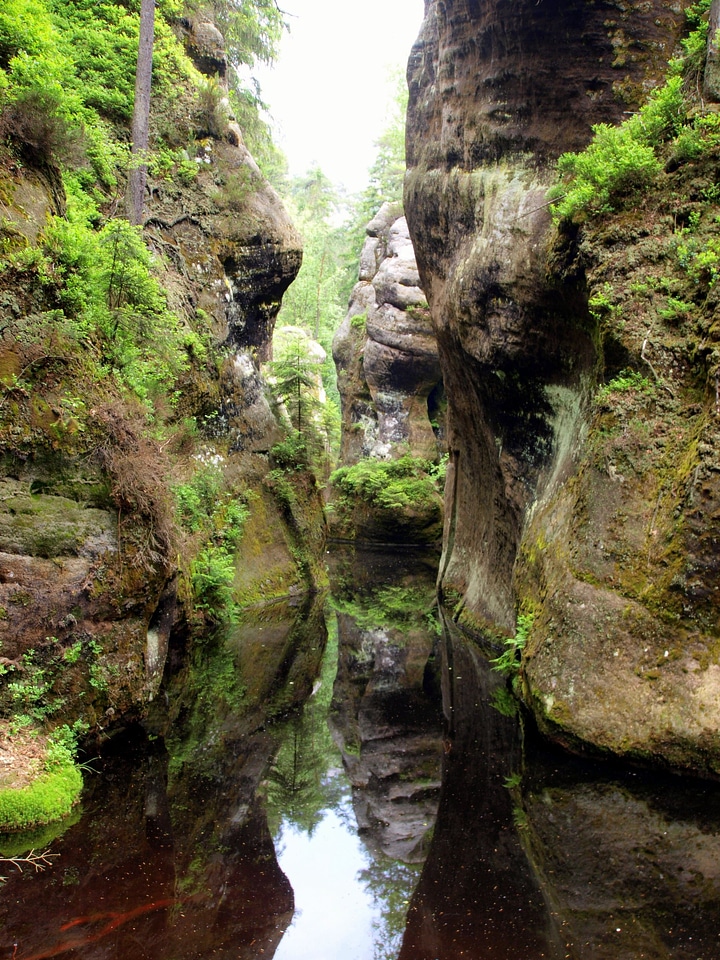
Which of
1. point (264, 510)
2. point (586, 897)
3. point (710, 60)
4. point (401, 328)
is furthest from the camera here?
point (401, 328)

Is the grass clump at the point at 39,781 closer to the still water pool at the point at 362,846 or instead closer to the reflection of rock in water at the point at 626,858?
the still water pool at the point at 362,846

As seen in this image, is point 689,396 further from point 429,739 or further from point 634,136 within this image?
point 429,739

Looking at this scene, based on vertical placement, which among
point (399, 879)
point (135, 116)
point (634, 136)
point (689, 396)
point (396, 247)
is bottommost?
point (399, 879)

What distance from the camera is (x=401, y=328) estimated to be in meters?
29.5

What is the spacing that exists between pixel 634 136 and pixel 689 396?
343 cm

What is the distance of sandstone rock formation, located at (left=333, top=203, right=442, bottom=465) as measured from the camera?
29.5m

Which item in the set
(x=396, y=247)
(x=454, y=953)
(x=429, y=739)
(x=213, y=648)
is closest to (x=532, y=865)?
(x=454, y=953)

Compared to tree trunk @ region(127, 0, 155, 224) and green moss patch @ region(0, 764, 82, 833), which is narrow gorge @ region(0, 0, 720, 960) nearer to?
green moss patch @ region(0, 764, 82, 833)

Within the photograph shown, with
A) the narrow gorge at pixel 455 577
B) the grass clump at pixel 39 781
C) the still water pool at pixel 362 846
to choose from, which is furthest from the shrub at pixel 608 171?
the grass clump at pixel 39 781

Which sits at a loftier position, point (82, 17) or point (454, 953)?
point (82, 17)

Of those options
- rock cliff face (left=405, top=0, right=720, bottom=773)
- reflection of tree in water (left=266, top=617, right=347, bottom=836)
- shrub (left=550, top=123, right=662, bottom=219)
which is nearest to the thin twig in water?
reflection of tree in water (left=266, top=617, right=347, bottom=836)

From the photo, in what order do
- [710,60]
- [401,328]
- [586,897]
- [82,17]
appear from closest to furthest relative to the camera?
[586,897]
[710,60]
[82,17]
[401,328]

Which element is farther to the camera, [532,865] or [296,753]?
[296,753]

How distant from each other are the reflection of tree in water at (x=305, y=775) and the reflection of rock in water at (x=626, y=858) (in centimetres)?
198
